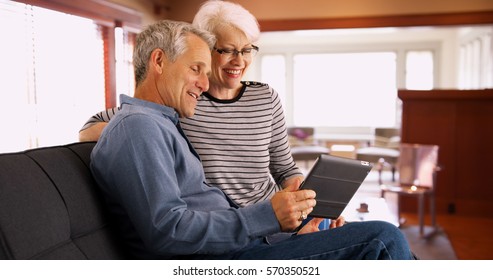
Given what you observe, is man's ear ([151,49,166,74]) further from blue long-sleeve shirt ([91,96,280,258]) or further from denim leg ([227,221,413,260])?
denim leg ([227,221,413,260])

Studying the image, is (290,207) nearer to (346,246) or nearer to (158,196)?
(346,246)

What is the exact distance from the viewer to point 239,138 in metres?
1.72

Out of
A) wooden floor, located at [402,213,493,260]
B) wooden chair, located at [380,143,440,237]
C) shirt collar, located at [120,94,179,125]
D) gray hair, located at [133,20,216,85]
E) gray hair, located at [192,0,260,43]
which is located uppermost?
gray hair, located at [192,0,260,43]

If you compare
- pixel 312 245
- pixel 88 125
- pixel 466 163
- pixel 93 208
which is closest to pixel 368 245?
pixel 312 245

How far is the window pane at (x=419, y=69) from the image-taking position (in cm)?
934

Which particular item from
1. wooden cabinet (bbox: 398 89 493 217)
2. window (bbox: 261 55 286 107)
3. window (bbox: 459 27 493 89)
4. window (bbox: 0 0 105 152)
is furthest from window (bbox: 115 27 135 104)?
→ window (bbox: 261 55 286 107)

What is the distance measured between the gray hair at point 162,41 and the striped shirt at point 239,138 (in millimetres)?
357

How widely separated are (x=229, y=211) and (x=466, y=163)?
4188mm

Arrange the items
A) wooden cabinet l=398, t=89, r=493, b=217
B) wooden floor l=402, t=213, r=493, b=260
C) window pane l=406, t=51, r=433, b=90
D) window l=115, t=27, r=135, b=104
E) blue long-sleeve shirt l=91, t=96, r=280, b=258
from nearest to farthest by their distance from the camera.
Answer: blue long-sleeve shirt l=91, t=96, r=280, b=258
wooden floor l=402, t=213, r=493, b=260
window l=115, t=27, r=135, b=104
wooden cabinet l=398, t=89, r=493, b=217
window pane l=406, t=51, r=433, b=90

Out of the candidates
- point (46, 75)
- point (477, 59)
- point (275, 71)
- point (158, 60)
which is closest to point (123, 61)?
point (46, 75)

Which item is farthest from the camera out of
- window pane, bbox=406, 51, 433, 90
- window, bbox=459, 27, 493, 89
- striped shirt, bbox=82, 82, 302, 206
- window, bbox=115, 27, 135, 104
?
window pane, bbox=406, 51, 433, 90

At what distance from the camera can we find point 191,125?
5.47 ft

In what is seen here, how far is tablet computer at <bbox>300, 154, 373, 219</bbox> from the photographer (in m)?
1.31
